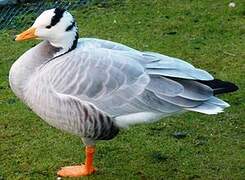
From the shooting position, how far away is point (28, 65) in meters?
3.97

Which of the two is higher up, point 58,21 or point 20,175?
point 58,21

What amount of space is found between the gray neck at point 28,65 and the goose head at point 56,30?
0.20 feet

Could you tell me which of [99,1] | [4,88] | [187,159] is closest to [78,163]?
[187,159]

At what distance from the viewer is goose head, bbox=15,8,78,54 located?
156 inches

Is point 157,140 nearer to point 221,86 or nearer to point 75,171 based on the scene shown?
point 75,171

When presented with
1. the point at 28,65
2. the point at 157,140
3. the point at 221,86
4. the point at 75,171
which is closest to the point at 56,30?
the point at 28,65

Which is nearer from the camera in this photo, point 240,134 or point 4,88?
point 240,134

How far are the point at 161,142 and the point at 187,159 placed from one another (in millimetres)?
304

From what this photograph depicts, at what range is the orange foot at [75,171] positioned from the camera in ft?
13.8

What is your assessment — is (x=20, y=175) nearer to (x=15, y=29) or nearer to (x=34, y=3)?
(x=15, y=29)

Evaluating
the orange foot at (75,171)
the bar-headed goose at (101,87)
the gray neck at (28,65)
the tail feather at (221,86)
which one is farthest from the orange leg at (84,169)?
the tail feather at (221,86)

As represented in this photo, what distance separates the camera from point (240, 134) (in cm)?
471

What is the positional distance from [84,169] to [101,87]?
27.3 inches

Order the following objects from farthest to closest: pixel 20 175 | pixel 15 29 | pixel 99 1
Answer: pixel 99 1 < pixel 15 29 < pixel 20 175
